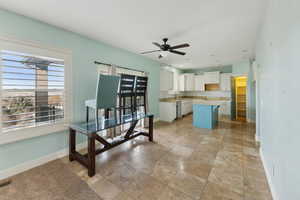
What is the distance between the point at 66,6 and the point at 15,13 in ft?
3.08

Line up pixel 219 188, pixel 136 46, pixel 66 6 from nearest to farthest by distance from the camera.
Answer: pixel 219 188
pixel 66 6
pixel 136 46

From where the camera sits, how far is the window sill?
201 cm

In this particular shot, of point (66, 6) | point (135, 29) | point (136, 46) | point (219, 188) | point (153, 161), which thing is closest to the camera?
point (219, 188)

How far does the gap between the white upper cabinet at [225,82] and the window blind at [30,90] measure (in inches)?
273

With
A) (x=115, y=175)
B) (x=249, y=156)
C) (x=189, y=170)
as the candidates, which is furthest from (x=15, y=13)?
(x=249, y=156)

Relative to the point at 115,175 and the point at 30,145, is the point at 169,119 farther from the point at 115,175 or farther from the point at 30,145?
the point at 30,145

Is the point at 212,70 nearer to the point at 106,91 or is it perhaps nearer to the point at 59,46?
the point at 106,91

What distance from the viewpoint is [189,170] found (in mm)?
2195

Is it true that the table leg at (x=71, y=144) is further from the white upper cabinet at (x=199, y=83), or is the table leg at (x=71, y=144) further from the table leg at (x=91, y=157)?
the white upper cabinet at (x=199, y=83)

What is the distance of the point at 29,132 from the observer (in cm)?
223

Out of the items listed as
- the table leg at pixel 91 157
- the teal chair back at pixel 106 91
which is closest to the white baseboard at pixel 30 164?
the table leg at pixel 91 157

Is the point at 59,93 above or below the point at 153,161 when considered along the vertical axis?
above

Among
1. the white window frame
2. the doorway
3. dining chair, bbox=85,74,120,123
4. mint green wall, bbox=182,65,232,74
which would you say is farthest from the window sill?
mint green wall, bbox=182,65,232,74

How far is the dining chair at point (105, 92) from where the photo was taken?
245cm
